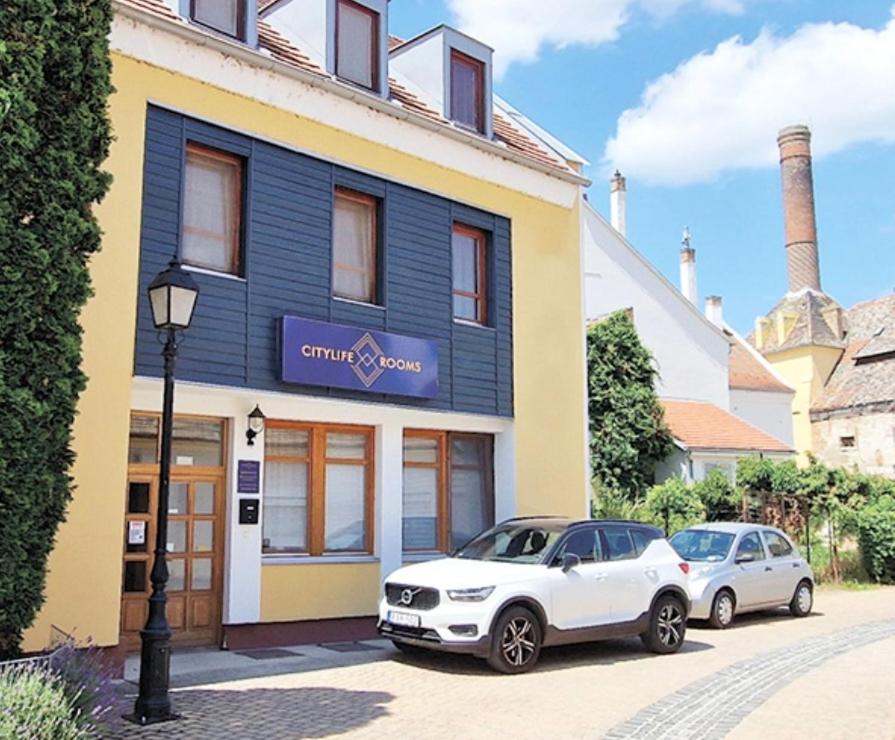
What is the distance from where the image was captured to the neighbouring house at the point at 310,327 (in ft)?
36.9

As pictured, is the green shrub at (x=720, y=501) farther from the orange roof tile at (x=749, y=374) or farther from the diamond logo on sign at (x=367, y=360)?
the orange roof tile at (x=749, y=374)

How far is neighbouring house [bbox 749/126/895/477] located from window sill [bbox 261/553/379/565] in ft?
101

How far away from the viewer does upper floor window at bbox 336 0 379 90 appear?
562 inches

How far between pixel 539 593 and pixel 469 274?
20.7 feet

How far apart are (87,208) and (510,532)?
6.67 metres

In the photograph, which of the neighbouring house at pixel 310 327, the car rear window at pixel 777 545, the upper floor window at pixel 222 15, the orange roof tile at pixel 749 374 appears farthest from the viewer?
the orange roof tile at pixel 749 374

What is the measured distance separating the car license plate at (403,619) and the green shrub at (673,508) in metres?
12.4

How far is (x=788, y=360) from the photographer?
150 ft

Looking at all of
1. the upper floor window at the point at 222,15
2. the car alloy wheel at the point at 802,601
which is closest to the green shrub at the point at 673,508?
the car alloy wheel at the point at 802,601

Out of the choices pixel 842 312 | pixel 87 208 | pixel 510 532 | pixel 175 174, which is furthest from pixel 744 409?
pixel 87 208

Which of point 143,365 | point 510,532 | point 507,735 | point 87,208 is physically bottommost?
point 507,735

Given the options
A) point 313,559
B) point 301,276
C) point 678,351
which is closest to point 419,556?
point 313,559

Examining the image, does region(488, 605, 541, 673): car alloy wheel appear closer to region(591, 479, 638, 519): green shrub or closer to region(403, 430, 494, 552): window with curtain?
region(403, 430, 494, 552): window with curtain

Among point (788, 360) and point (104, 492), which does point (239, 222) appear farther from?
point (788, 360)
